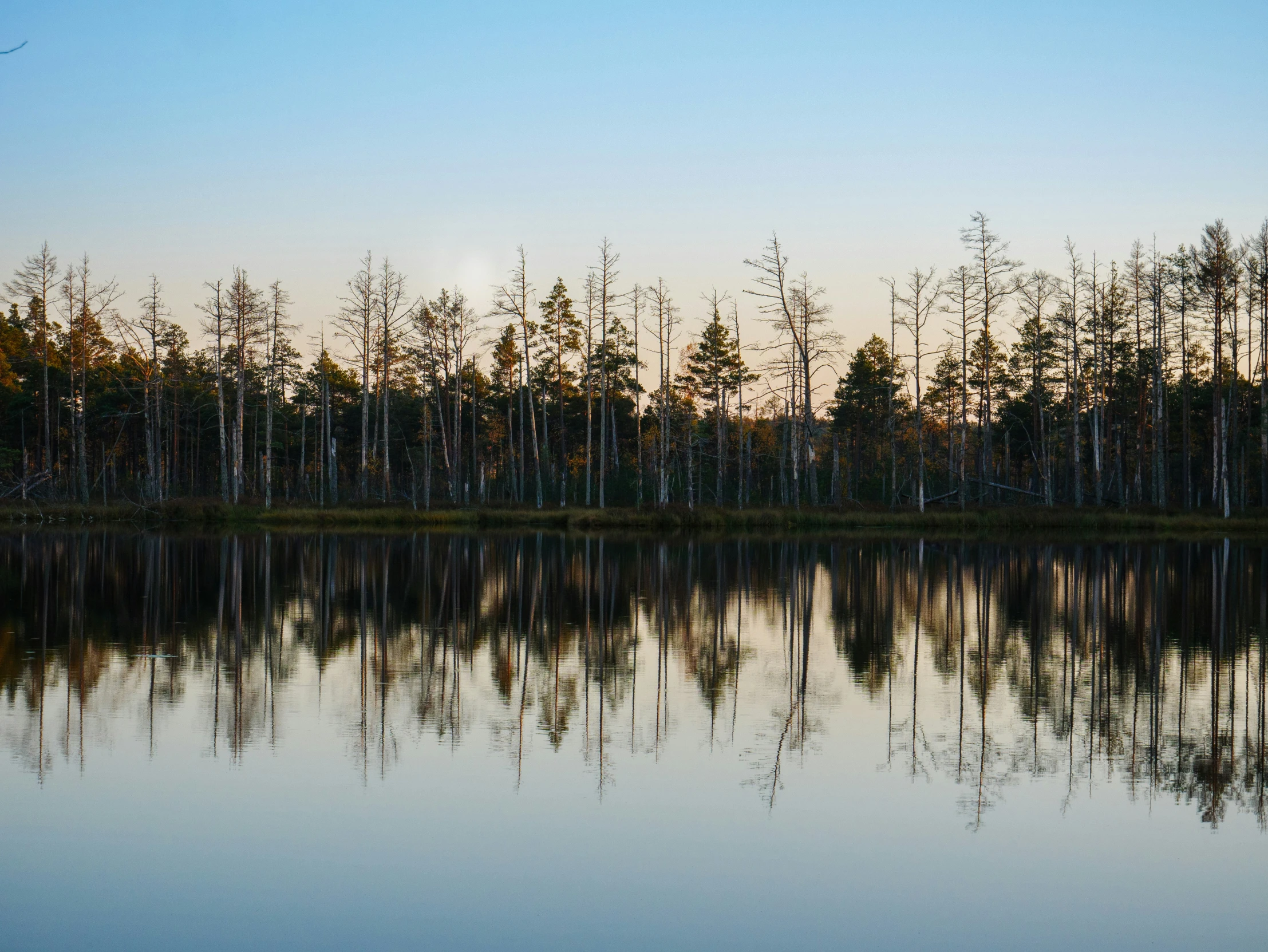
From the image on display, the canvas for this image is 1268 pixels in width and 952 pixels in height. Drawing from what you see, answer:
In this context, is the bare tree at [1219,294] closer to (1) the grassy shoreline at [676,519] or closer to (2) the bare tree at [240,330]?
(1) the grassy shoreline at [676,519]

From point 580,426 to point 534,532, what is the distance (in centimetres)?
3321

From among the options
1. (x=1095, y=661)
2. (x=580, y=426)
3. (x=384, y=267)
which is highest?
(x=384, y=267)

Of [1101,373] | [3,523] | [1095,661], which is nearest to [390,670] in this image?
[1095,661]

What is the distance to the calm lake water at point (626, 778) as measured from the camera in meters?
5.80

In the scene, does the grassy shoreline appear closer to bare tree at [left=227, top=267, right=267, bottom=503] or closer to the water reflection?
bare tree at [left=227, top=267, right=267, bottom=503]

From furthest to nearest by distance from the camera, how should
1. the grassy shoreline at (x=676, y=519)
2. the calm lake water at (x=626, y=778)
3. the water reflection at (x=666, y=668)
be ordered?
the grassy shoreline at (x=676, y=519)
the water reflection at (x=666, y=668)
the calm lake water at (x=626, y=778)

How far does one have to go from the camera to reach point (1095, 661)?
14.2 m

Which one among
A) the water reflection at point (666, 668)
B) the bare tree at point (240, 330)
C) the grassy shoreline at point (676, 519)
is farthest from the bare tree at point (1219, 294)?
the bare tree at point (240, 330)

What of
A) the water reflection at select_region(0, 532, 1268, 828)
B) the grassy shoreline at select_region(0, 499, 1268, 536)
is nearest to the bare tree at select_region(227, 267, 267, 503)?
the grassy shoreline at select_region(0, 499, 1268, 536)

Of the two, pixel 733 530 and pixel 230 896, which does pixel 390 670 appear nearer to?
pixel 230 896

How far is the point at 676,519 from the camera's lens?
50.1 m

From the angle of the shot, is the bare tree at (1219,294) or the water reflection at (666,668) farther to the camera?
the bare tree at (1219,294)

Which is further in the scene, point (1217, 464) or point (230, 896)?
point (1217, 464)

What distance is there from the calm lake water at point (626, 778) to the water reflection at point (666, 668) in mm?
73
